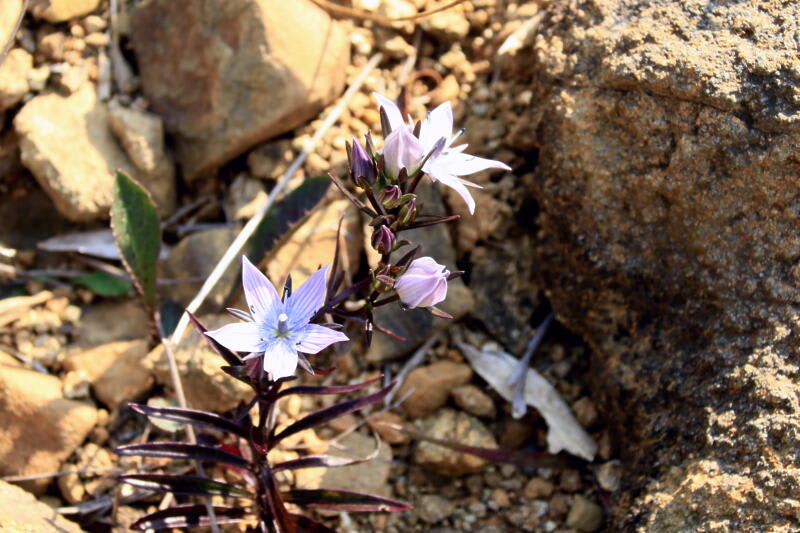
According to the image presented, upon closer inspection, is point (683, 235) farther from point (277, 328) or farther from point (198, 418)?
point (198, 418)

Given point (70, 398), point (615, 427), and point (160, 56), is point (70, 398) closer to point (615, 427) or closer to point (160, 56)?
point (160, 56)

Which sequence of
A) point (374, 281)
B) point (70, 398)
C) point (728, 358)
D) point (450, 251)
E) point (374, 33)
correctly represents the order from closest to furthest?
point (374, 281), point (728, 358), point (70, 398), point (450, 251), point (374, 33)

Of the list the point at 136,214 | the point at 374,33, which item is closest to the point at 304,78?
the point at 374,33

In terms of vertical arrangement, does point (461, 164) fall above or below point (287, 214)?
above

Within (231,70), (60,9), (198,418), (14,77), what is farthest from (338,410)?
(60,9)

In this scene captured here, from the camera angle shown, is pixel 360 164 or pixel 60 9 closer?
pixel 360 164

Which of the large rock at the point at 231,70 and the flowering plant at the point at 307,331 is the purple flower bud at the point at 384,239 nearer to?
the flowering plant at the point at 307,331
